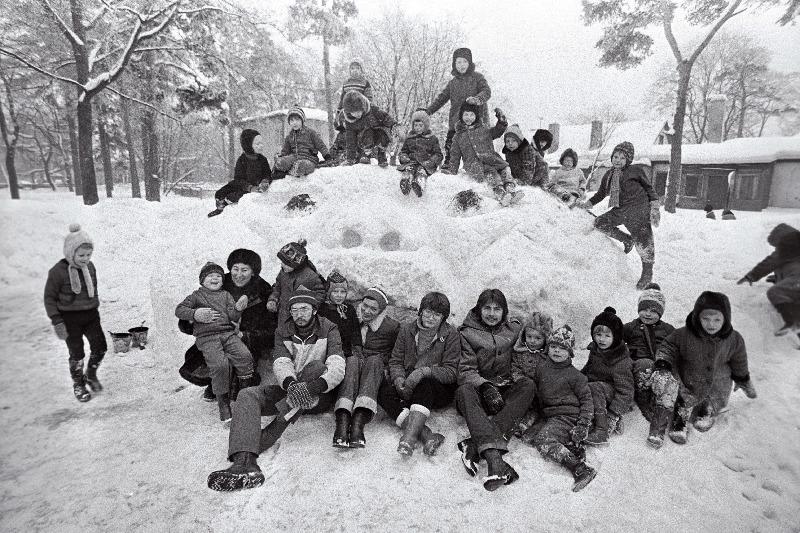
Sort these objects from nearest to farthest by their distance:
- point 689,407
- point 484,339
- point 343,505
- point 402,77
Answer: point 343,505
point 689,407
point 484,339
point 402,77

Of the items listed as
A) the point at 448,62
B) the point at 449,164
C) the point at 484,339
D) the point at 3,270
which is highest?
the point at 448,62

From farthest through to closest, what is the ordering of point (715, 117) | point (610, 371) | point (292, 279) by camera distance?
point (292, 279)
point (610, 371)
point (715, 117)

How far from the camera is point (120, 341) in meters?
4.04

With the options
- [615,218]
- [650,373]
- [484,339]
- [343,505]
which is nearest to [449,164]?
[615,218]

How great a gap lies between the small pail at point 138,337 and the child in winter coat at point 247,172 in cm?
168

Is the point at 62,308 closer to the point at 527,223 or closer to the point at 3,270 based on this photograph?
the point at 3,270

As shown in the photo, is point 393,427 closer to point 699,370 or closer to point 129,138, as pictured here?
point 699,370

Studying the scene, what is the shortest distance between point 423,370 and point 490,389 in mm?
550

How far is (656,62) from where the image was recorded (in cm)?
233

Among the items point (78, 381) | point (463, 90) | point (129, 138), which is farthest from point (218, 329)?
point (463, 90)

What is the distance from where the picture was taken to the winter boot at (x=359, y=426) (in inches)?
107

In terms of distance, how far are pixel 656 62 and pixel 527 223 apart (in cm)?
176

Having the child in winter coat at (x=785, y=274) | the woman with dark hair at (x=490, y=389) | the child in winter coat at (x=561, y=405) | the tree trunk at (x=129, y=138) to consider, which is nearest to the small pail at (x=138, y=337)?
the tree trunk at (x=129, y=138)

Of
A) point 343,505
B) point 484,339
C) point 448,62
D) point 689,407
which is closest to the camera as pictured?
point 343,505
